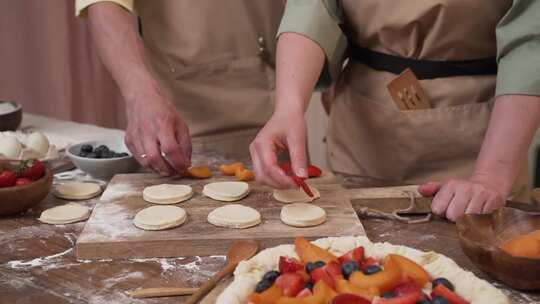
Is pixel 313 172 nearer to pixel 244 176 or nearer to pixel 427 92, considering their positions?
pixel 244 176

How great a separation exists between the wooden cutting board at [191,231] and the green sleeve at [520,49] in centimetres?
45

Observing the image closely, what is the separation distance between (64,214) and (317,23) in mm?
756

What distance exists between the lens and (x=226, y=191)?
1581 millimetres

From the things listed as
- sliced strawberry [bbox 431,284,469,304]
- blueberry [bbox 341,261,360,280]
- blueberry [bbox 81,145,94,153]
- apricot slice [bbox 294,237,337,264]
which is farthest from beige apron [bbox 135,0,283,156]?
sliced strawberry [bbox 431,284,469,304]

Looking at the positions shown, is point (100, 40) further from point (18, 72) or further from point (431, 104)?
point (18, 72)

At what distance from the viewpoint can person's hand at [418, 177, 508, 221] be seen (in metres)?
1.42

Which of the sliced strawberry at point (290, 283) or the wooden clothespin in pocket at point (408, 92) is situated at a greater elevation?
the wooden clothespin in pocket at point (408, 92)

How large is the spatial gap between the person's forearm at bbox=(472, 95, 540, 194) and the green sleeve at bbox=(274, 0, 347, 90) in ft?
1.50

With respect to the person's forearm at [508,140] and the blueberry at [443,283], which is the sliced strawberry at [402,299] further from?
the person's forearm at [508,140]

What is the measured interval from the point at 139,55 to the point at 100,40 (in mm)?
127

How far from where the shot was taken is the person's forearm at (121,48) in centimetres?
179

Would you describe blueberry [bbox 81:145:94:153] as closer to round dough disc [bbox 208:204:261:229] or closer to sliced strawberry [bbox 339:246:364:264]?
round dough disc [bbox 208:204:261:229]

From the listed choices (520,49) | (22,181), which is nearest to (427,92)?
(520,49)

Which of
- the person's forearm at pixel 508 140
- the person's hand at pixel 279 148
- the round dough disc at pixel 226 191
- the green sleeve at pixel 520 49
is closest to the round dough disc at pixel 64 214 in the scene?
the round dough disc at pixel 226 191
